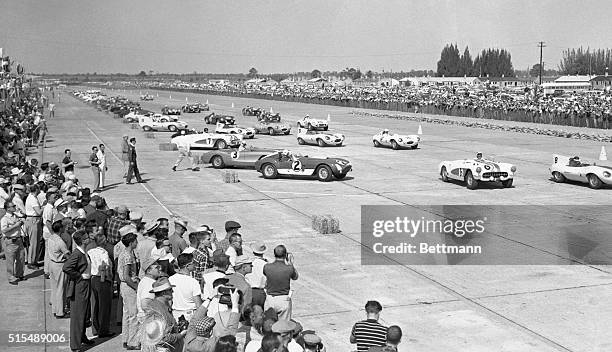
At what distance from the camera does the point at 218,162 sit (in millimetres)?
31938

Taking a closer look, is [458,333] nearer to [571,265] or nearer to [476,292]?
[476,292]

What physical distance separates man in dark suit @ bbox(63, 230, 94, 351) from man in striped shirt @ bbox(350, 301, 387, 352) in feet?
14.3

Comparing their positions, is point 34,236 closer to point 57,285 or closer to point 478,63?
point 57,285

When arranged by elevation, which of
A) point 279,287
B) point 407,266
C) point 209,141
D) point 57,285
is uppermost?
point 209,141

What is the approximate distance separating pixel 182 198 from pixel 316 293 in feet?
38.1

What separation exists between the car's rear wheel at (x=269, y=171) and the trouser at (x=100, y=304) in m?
17.5

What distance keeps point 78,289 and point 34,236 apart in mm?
4989

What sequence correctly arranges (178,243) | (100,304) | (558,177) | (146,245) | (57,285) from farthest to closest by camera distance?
(558,177)
(178,243)
(57,285)
(146,245)
(100,304)

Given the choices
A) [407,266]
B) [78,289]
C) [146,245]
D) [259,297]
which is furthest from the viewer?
[407,266]

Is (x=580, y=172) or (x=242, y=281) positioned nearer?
(x=242, y=281)

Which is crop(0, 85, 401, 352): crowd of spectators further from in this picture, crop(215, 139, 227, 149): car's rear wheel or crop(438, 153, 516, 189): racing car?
crop(215, 139, 227, 149): car's rear wheel

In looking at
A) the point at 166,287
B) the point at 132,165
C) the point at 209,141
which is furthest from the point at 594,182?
the point at 166,287

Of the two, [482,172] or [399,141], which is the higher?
[399,141]

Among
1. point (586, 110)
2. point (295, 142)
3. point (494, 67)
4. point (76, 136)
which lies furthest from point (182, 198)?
point (494, 67)
